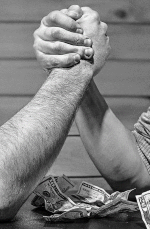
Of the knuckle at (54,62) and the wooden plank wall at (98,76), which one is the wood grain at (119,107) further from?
the knuckle at (54,62)

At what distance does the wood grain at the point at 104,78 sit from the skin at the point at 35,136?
1.04 m

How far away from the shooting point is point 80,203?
46.4 inches

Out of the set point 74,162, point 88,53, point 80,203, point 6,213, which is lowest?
point 74,162

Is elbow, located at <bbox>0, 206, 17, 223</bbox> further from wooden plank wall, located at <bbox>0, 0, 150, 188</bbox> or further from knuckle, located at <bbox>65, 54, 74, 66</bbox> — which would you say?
wooden plank wall, located at <bbox>0, 0, 150, 188</bbox>

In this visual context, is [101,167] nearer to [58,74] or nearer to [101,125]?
[101,125]

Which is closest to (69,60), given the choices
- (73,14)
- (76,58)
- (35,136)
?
(76,58)

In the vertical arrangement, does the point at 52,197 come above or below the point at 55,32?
below

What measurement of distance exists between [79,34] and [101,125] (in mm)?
365

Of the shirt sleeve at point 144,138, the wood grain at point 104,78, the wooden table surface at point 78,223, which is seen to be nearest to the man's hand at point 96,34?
the shirt sleeve at point 144,138

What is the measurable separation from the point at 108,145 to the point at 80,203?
0.36 m

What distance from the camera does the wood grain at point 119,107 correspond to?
2.26 m

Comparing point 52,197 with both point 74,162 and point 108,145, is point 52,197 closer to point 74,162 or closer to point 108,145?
point 108,145

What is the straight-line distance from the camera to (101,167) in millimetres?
1537

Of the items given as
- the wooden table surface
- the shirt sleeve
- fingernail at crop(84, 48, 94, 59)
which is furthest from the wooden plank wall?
the wooden table surface
